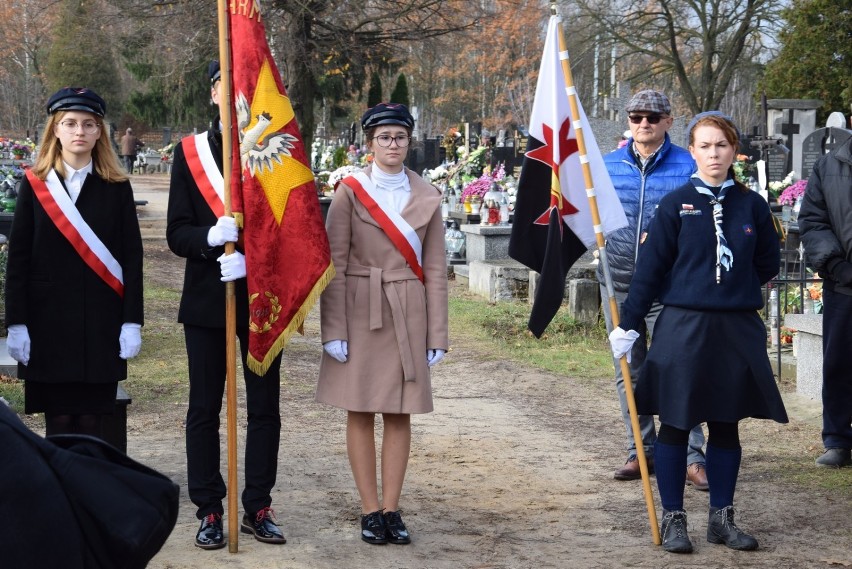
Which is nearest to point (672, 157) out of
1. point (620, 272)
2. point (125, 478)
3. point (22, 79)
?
point (620, 272)

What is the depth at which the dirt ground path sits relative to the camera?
4.75m

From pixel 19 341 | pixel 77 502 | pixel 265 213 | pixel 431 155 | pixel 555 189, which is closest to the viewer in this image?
pixel 77 502

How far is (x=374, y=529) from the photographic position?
4.91m

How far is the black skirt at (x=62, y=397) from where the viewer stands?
4.73 m

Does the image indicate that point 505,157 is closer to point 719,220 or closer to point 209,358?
point 719,220

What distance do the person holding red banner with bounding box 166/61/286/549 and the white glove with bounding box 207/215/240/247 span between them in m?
0.07

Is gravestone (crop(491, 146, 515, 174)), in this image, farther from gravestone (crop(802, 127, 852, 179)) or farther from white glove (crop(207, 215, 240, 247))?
white glove (crop(207, 215, 240, 247))

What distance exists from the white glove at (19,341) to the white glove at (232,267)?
77 centimetres

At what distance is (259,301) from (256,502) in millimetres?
826

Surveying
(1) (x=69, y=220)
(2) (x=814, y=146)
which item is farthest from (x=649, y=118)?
(2) (x=814, y=146)

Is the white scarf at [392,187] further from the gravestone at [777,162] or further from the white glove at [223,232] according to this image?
the gravestone at [777,162]

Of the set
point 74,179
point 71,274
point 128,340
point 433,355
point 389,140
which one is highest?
point 389,140

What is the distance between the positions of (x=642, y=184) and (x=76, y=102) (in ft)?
8.85

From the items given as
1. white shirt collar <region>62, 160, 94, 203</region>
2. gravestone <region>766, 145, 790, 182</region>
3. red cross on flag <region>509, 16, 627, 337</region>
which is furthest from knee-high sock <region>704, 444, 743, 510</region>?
gravestone <region>766, 145, 790, 182</region>
